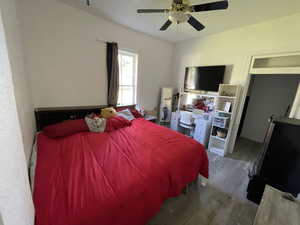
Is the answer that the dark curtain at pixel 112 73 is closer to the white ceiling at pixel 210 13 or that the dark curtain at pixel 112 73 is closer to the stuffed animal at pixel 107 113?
the stuffed animal at pixel 107 113

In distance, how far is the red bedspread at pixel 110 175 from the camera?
2.92 ft

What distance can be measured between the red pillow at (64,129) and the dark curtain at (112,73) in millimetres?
911

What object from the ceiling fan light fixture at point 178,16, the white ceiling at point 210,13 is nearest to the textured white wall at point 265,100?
the white ceiling at point 210,13

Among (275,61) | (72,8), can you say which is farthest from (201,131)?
(72,8)

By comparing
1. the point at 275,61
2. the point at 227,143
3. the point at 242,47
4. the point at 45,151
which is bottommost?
the point at 227,143

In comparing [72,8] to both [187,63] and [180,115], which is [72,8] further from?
[180,115]

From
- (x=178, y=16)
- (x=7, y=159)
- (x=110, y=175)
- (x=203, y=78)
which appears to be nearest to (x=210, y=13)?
(x=178, y=16)

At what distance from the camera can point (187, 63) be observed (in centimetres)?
363

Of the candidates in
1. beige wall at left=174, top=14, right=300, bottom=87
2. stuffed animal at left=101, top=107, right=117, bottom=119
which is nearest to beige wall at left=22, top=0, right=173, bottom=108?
stuffed animal at left=101, top=107, right=117, bottom=119

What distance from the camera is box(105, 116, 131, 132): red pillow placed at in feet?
7.59

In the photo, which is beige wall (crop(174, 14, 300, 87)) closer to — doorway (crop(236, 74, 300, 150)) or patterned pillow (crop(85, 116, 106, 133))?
doorway (crop(236, 74, 300, 150))

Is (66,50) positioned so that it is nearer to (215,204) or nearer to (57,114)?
(57,114)

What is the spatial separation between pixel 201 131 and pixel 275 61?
75.3 inches

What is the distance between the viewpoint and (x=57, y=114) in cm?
228
